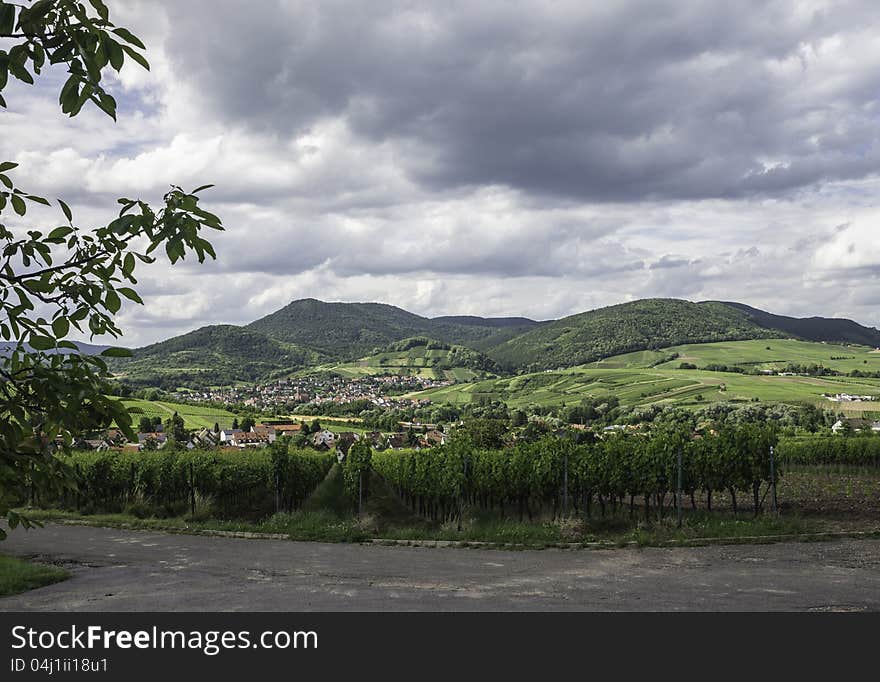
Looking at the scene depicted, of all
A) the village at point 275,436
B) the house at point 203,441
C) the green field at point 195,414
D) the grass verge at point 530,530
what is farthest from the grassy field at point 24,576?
the green field at point 195,414

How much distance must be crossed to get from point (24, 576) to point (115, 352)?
1305cm

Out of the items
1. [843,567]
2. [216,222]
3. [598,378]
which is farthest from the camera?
[598,378]

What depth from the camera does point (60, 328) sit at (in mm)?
2711

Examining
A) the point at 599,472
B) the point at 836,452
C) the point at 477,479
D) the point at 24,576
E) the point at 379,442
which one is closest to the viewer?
the point at 24,576

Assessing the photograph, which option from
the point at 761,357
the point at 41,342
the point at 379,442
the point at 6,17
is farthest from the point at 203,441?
the point at 761,357

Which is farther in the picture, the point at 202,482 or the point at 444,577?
the point at 202,482

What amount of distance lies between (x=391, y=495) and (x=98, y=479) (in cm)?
1167

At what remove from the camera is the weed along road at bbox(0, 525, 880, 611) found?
9984 millimetres

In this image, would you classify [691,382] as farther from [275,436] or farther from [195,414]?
[195,414]

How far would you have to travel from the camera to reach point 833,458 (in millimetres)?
37469

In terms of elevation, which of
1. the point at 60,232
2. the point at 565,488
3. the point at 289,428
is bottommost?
the point at 289,428

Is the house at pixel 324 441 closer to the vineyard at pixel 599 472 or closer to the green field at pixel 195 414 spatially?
the green field at pixel 195 414
